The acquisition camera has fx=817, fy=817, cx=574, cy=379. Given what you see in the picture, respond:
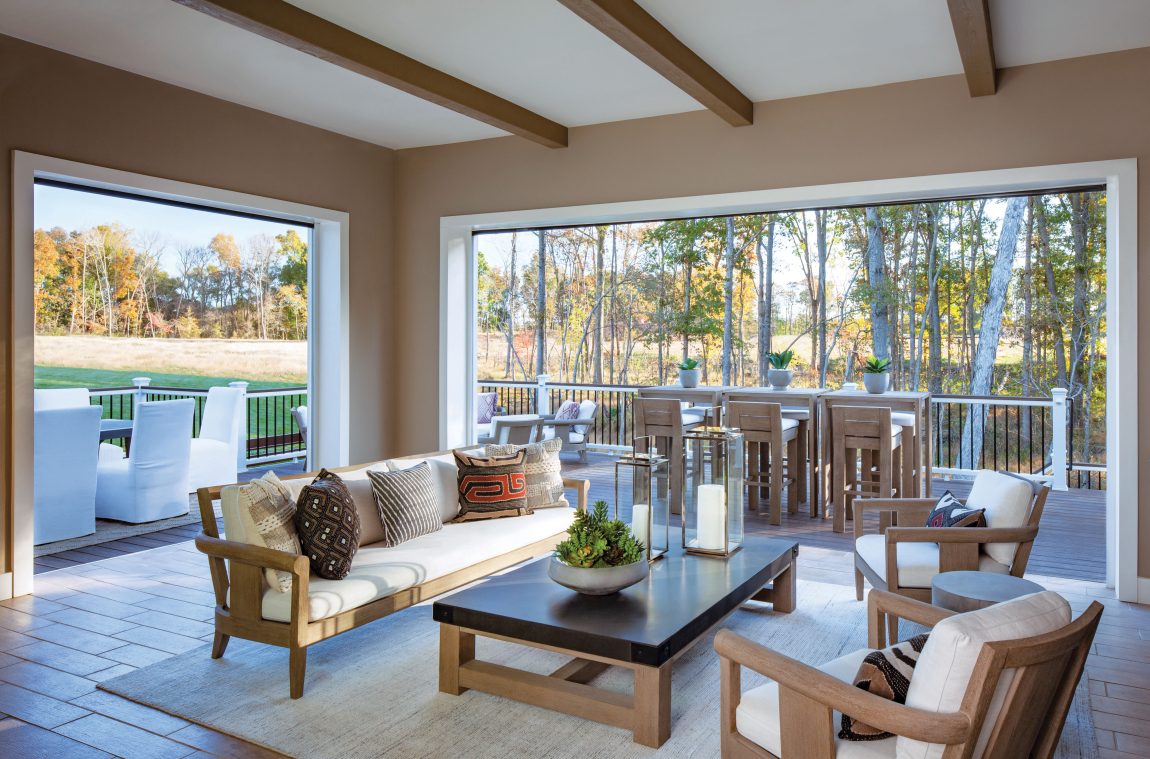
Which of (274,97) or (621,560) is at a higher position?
(274,97)

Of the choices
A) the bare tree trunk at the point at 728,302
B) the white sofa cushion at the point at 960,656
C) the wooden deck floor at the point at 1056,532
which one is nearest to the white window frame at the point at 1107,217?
the wooden deck floor at the point at 1056,532

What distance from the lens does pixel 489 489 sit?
4.62 meters

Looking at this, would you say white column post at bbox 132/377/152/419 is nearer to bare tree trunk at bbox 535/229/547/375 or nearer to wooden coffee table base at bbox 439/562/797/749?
wooden coffee table base at bbox 439/562/797/749

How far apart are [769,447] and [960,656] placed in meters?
4.91

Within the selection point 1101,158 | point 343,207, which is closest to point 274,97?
point 343,207

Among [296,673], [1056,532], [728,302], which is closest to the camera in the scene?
[296,673]

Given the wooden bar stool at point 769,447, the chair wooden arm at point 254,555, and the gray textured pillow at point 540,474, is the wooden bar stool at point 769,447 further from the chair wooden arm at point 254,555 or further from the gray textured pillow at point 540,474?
the chair wooden arm at point 254,555

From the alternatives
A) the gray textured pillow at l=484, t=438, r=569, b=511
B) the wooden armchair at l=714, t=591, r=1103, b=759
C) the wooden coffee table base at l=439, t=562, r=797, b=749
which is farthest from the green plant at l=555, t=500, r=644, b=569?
the gray textured pillow at l=484, t=438, r=569, b=511

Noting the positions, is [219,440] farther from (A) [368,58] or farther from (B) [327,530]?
(B) [327,530]

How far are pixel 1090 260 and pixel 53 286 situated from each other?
1121 cm

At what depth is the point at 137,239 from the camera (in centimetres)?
732

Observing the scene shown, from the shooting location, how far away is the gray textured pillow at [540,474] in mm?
4816

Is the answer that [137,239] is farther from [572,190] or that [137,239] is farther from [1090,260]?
[1090,260]

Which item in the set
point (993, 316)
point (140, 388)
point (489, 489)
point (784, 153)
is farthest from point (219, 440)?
point (993, 316)
